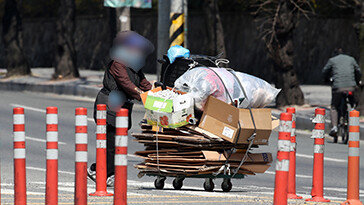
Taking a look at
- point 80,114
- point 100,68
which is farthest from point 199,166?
point 100,68

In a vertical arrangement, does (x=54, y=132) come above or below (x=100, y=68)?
above

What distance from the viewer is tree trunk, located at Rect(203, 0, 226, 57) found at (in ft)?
100

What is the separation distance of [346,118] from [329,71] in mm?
963

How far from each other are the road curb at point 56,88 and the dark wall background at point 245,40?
518 cm

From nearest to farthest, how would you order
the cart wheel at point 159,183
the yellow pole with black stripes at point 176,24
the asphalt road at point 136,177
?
the asphalt road at point 136,177, the cart wheel at point 159,183, the yellow pole with black stripes at point 176,24

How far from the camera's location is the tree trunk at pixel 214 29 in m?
30.5

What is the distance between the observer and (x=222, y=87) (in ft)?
32.7

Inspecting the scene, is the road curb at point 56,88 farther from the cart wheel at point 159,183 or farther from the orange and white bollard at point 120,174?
the orange and white bollard at point 120,174

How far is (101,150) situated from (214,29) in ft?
74.2

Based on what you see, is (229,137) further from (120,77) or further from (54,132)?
(54,132)

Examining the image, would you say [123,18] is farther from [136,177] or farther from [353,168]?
[353,168]

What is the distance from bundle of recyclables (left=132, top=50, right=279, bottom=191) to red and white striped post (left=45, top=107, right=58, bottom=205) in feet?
8.41

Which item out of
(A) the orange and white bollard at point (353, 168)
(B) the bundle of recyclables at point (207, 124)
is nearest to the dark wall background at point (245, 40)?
(B) the bundle of recyclables at point (207, 124)

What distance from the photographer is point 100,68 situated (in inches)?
1574
